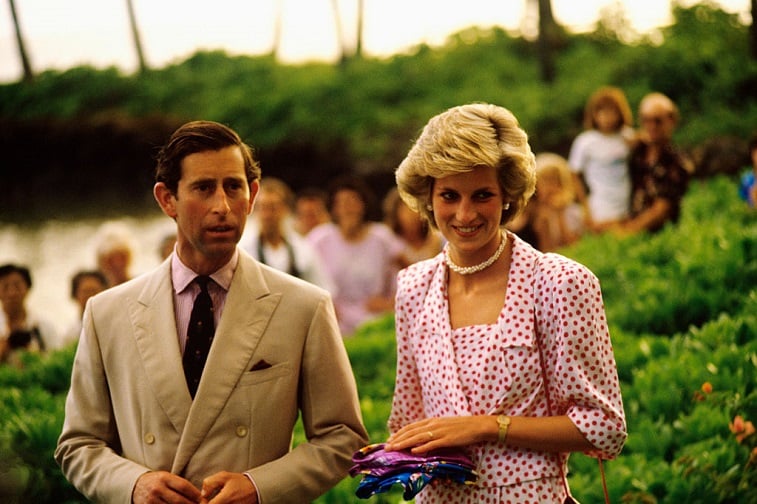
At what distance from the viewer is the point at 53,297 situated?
1235cm

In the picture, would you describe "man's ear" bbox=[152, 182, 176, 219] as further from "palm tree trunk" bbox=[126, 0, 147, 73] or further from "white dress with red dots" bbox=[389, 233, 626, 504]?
"palm tree trunk" bbox=[126, 0, 147, 73]

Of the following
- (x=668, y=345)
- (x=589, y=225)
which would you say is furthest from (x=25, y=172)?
(x=668, y=345)

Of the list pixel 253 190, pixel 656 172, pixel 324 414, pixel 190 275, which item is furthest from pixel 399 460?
pixel 656 172

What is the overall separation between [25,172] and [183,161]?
46.2 ft

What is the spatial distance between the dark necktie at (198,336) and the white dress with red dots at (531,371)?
2.20ft

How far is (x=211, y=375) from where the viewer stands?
9.42 ft

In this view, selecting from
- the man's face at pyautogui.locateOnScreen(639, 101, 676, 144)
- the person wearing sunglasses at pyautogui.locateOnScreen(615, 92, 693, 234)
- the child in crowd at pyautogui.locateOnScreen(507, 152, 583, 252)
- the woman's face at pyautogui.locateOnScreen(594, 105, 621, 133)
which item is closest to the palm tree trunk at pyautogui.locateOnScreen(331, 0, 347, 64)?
the child in crowd at pyautogui.locateOnScreen(507, 152, 583, 252)

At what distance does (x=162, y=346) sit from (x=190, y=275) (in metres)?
0.24

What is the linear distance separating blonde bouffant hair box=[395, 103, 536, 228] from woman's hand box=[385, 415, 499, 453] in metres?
0.64

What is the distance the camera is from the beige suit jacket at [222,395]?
2.88 metres

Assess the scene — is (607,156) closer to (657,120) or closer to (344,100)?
(657,120)

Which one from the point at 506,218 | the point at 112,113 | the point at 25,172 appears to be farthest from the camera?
the point at 112,113

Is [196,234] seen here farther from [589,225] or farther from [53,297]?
[53,297]

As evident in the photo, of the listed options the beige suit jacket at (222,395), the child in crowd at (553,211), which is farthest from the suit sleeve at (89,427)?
the child in crowd at (553,211)
